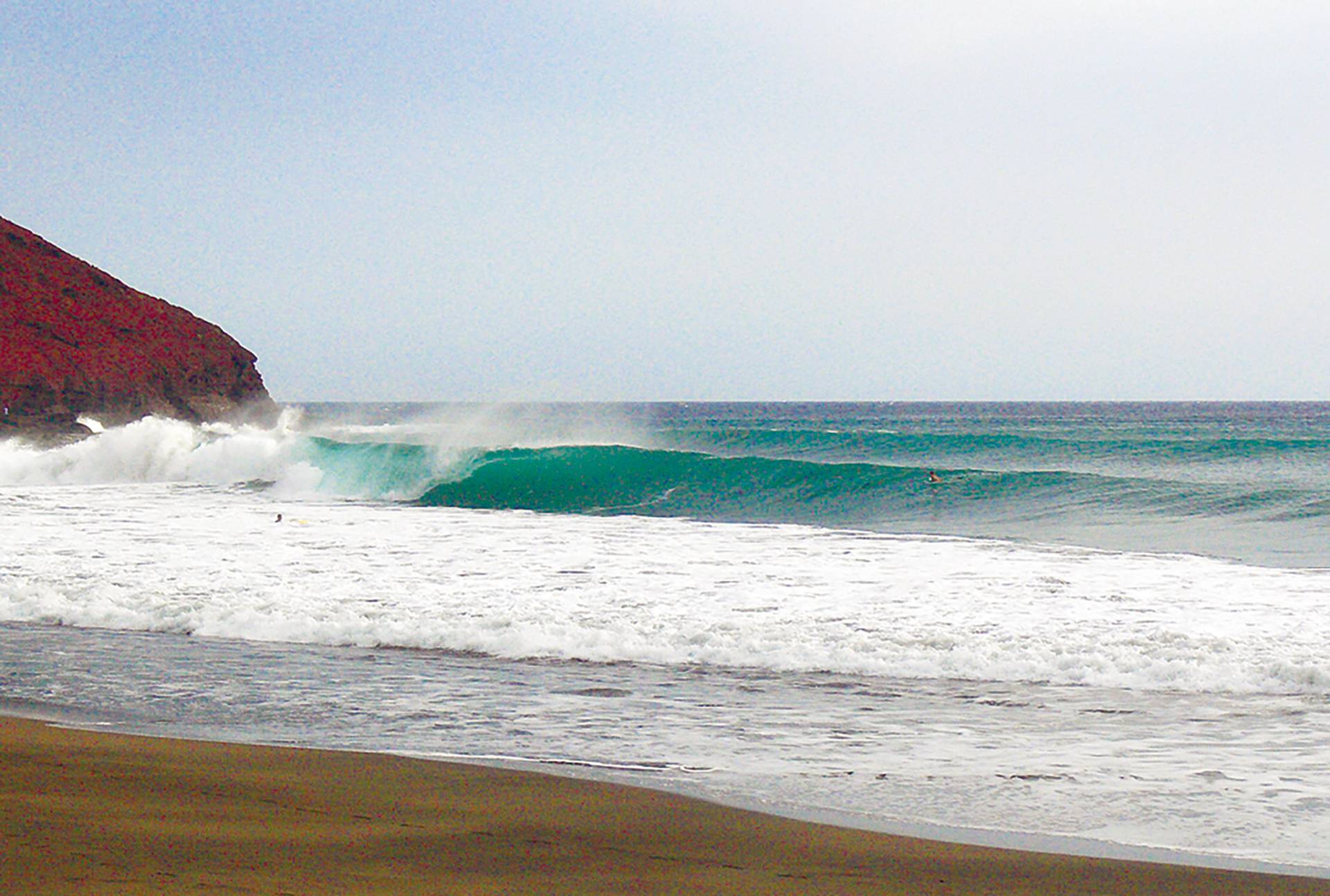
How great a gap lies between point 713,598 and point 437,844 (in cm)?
533

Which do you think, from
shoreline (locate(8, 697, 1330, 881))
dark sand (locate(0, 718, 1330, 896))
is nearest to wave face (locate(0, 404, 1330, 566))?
shoreline (locate(8, 697, 1330, 881))

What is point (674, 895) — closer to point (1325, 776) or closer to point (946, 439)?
point (1325, 776)

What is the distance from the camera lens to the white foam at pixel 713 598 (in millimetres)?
6785

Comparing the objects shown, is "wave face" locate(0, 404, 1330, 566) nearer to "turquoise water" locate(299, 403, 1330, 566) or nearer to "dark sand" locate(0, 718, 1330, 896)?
"turquoise water" locate(299, 403, 1330, 566)

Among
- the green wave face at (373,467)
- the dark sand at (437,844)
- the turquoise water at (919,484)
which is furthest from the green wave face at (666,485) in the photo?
the dark sand at (437,844)

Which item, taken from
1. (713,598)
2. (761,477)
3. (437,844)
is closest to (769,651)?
(713,598)

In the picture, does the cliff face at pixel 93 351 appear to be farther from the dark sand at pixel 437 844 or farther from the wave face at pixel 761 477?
the dark sand at pixel 437 844

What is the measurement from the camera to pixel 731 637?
24.2 feet

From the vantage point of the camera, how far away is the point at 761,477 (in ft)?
72.3

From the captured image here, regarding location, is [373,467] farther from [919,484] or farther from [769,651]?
[769,651]

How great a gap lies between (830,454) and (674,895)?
35.7 metres

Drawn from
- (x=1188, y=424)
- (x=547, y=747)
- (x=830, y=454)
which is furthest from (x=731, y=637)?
(x=1188, y=424)

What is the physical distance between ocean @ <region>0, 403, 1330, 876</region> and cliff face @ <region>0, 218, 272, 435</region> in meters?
17.1

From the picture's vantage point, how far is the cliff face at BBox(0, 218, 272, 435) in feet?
106
